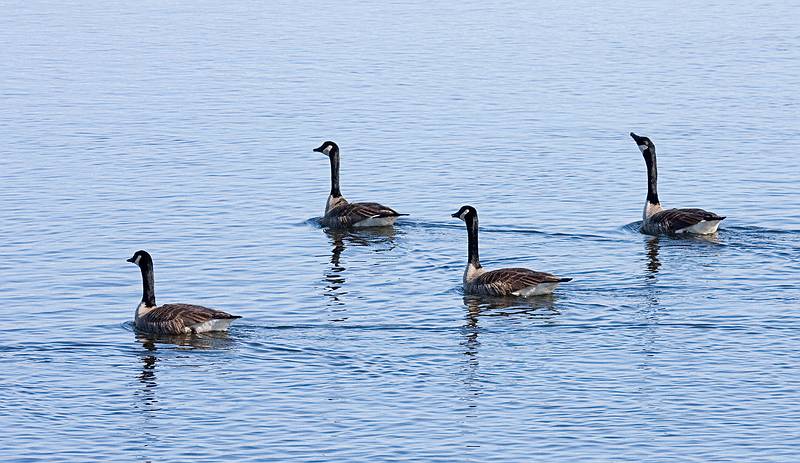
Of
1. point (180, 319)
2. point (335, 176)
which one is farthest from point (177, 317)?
point (335, 176)

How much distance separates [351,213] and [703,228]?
7523 mm

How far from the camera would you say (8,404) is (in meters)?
22.9

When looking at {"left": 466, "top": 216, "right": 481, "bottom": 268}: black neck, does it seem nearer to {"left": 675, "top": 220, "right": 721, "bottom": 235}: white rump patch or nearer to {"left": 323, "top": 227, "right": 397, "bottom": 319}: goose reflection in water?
{"left": 323, "top": 227, "right": 397, "bottom": 319}: goose reflection in water

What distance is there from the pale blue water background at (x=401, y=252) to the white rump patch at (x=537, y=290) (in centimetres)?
35

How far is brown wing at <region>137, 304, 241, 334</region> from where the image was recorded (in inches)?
1013

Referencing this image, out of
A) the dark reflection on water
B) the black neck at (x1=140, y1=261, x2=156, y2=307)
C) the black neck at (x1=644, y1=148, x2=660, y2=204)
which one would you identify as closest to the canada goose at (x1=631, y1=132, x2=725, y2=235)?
the black neck at (x1=644, y1=148, x2=660, y2=204)

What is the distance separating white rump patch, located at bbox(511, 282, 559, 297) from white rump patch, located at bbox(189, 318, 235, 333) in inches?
211

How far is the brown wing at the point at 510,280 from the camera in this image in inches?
1099

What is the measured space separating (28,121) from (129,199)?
40.8 feet

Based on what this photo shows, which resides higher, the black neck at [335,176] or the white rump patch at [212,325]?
the black neck at [335,176]

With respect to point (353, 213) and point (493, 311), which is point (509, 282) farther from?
point (353, 213)

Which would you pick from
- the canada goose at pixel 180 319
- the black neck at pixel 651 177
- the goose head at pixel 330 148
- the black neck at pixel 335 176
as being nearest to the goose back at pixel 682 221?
the black neck at pixel 651 177

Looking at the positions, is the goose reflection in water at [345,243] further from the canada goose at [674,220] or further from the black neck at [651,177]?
the black neck at [651,177]

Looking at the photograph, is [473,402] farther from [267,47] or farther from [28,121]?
[267,47]
